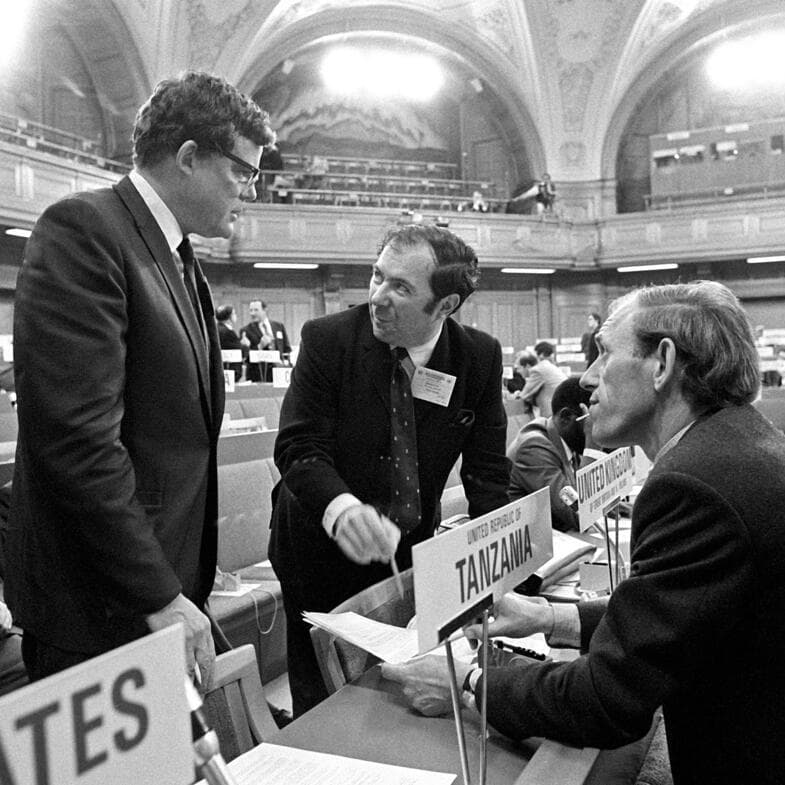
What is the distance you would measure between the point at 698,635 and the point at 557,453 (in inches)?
84.2

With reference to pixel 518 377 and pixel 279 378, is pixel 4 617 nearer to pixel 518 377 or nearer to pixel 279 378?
pixel 279 378

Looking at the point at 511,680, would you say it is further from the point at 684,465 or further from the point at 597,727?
the point at 684,465

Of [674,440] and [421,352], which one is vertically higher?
[421,352]

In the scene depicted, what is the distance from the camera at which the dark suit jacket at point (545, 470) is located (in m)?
3.17

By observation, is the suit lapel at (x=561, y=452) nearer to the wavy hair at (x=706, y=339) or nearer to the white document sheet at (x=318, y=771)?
the wavy hair at (x=706, y=339)

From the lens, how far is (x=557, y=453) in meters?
3.26

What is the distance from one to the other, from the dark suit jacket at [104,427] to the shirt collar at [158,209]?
1.2 inches

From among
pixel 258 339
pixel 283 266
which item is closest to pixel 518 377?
pixel 258 339

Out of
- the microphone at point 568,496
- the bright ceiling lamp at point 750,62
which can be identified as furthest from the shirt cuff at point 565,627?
the bright ceiling lamp at point 750,62

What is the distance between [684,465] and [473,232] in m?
14.9

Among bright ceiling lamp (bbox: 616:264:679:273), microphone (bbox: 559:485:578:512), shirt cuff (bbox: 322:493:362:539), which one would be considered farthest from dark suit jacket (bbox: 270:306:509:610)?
bright ceiling lamp (bbox: 616:264:679:273)

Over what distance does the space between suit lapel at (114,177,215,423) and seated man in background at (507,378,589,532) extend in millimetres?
1849

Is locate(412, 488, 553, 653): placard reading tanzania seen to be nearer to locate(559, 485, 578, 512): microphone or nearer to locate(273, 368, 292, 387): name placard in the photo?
locate(559, 485, 578, 512): microphone

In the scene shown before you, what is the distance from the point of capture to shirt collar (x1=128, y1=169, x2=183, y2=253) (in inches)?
60.4
